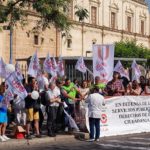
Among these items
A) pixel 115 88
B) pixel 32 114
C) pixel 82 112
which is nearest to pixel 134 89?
pixel 115 88

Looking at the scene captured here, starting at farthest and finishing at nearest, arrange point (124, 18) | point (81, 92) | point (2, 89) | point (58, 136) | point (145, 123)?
point (124, 18) → point (145, 123) → point (81, 92) → point (58, 136) → point (2, 89)

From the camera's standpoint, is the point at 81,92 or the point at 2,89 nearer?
the point at 2,89

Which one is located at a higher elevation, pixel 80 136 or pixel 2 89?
pixel 2 89

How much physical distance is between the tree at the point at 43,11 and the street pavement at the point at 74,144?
11.6ft

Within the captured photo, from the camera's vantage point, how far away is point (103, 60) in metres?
18.3

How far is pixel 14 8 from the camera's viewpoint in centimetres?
1641

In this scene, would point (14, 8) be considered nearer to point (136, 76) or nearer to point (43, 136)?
point (43, 136)

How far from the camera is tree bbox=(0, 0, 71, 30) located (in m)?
15.8

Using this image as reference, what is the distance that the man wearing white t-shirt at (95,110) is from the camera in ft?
50.6

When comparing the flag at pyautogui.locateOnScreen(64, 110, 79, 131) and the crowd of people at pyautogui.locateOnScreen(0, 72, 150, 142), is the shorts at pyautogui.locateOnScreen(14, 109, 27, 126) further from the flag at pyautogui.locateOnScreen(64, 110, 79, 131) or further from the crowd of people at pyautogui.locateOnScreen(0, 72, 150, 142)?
the flag at pyautogui.locateOnScreen(64, 110, 79, 131)

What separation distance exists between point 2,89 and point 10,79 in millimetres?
381

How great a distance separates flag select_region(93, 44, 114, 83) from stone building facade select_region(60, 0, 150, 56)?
98.7 ft

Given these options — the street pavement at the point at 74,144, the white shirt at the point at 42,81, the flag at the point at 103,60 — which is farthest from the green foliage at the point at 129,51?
the street pavement at the point at 74,144

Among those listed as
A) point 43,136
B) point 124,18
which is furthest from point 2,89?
point 124,18
